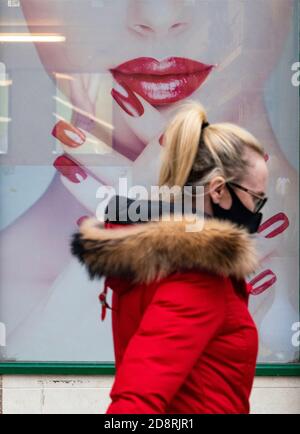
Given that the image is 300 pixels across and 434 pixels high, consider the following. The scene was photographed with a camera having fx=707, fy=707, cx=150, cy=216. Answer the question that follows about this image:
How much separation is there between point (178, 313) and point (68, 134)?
3.41 meters

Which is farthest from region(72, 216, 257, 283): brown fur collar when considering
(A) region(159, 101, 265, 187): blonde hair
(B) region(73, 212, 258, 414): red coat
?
(A) region(159, 101, 265, 187): blonde hair

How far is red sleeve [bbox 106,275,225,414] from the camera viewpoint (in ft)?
6.40

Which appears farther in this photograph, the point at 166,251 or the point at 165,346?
the point at 166,251

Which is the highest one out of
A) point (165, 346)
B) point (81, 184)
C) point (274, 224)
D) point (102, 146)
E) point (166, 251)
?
point (102, 146)

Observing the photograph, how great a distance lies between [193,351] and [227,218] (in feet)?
1.63

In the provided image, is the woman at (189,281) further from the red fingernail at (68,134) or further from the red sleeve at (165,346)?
the red fingernail at (68,134)

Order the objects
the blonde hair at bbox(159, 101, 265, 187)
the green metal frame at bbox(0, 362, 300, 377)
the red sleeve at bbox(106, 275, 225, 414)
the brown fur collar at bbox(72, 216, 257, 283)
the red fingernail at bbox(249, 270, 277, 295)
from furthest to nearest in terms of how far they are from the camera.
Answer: the red fingernail at bbox(249, 270, 277, 295) → the green metal frame at bbox(0, 362, 300, 377) → the blonde hair at bbox(159, 101, 265, 187) → the brown fur collar at bbox(72, 216, 257, 283) → the red sleeve at bbox(106, 275, 225, 414)

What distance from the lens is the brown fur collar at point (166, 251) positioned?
6.88ft

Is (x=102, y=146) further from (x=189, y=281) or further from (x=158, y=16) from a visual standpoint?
(x=189, y=281)

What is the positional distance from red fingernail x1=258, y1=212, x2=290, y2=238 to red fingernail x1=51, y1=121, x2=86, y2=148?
1.48 m

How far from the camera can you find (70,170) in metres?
5.19

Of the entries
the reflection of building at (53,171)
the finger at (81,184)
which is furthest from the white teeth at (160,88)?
the finger at (81,184)

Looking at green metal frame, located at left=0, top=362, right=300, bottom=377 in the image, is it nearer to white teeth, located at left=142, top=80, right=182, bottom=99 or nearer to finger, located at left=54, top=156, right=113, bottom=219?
finger, located at left=54, top=156, right=113, bottom=219

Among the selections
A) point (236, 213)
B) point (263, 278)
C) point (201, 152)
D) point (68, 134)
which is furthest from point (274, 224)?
point (201, 152)
